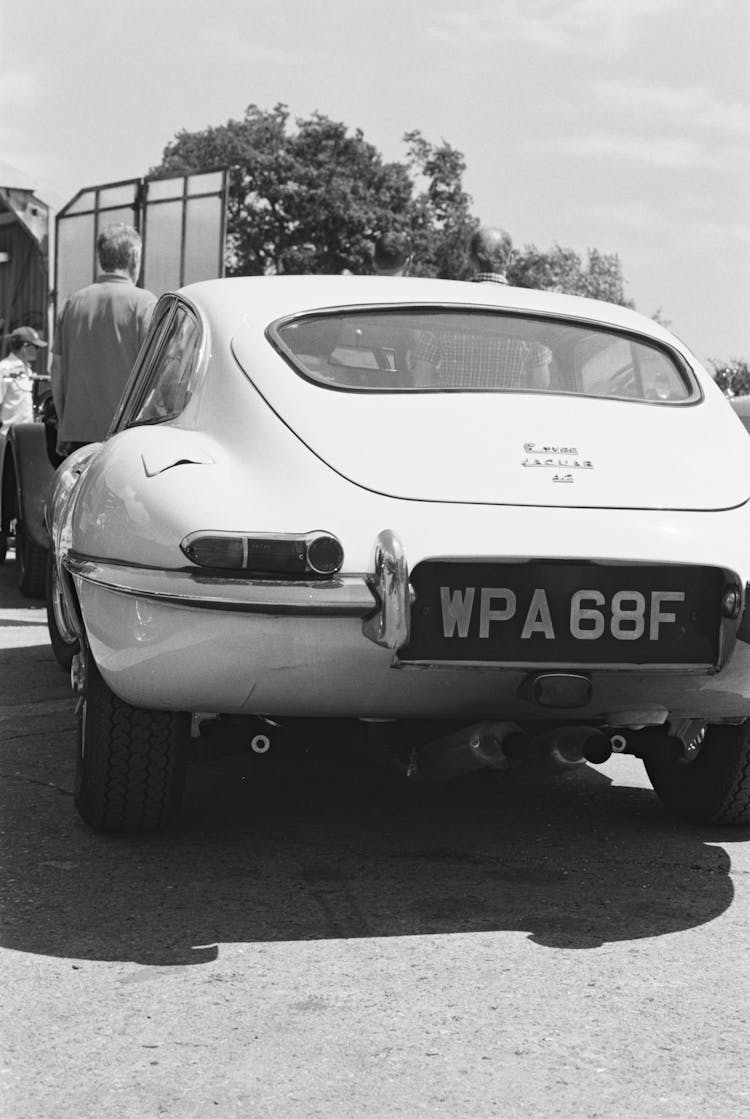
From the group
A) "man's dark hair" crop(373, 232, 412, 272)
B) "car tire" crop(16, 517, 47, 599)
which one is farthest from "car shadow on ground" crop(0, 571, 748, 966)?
"car tire" crop(16, 517, 47, 599)

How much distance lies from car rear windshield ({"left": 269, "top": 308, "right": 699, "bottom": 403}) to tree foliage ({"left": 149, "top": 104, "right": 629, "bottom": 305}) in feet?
174

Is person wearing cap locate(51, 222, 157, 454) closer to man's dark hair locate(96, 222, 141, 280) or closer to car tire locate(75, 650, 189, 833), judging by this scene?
man's dark hair locate(96, 222, 141, 280)

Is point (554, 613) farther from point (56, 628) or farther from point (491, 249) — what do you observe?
point (491, 249)

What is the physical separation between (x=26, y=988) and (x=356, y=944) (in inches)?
26.6

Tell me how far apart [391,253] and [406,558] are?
15.1 ft

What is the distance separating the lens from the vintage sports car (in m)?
3.34

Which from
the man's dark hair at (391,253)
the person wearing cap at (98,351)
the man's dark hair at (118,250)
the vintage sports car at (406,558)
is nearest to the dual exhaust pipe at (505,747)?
the vintage sports car at (406,558)

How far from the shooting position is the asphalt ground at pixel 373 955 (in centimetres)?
249

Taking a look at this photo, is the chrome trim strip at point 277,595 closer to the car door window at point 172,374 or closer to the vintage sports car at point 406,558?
the vintage sports car at point 406,558

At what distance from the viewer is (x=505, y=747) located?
3533mm

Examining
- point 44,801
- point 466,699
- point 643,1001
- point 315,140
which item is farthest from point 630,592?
point 315,140

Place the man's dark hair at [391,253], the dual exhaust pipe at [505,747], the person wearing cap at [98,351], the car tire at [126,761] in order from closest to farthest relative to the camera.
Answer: the dual exhaust pipe at [505,747]
the car tire at [126,761]
the person wearing cap at [98,351]
the man's dark hair at [391,253]

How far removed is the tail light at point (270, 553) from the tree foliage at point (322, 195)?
5405 cm

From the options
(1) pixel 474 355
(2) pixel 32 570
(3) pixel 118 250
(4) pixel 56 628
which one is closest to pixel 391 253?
(3) pixel 118 250
